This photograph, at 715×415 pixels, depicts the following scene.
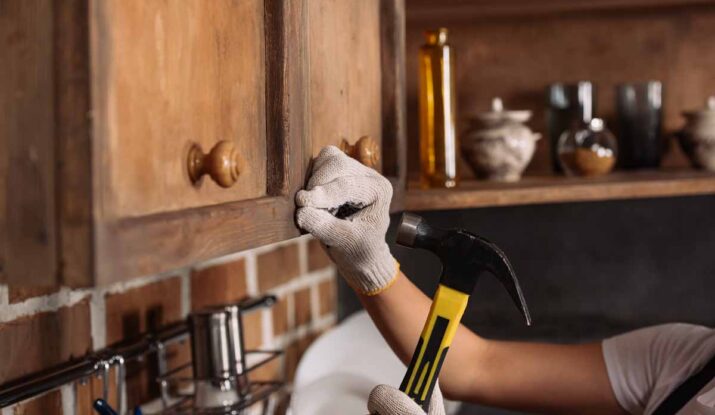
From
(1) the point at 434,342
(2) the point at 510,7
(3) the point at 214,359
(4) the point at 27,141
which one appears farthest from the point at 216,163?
(2) the point at 510,7

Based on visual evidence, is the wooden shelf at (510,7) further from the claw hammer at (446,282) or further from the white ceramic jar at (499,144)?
the claw hammer at (446,282)

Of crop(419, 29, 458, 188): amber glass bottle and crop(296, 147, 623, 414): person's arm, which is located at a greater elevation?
crop(419, 29, 458, 188): amber glass bottle

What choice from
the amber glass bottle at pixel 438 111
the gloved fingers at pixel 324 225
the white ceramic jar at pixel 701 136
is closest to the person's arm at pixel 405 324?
the gloved fingers at pixel 324 225

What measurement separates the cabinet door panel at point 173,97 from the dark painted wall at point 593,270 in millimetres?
1274

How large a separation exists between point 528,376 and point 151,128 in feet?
3.40

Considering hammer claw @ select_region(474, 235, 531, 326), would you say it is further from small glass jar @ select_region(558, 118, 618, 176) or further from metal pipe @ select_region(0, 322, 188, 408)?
small glass jar @ select_region(558, 118, 618, 176)

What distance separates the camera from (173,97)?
0.76 m

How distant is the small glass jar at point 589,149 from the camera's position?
5.68 ft

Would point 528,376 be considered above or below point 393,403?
below

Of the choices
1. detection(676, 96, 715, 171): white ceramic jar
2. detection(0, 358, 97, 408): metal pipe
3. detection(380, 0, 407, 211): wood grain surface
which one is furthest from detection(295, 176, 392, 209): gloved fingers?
detection(676, 96, 715, 171): white ceramic jar

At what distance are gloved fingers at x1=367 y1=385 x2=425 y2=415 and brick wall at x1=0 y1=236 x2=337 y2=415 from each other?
0.37 meters

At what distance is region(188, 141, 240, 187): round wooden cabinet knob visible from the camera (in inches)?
31.2

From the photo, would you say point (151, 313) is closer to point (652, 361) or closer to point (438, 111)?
point (438, 111)

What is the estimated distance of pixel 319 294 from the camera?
6.81ft
